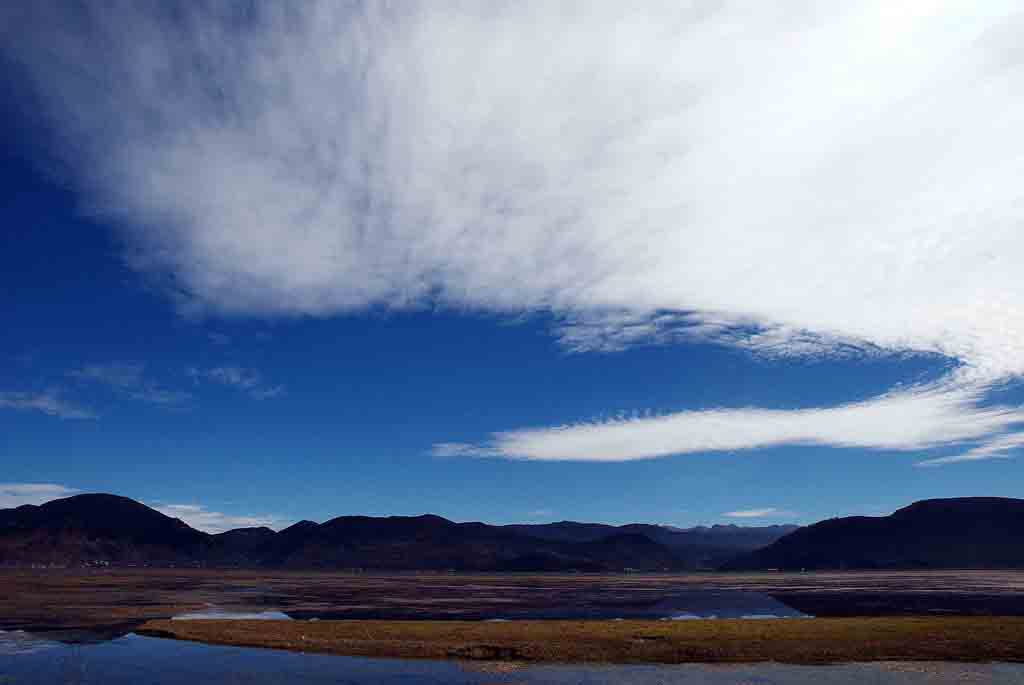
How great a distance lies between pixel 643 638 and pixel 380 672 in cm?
2151

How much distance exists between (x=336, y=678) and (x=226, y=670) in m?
7.35

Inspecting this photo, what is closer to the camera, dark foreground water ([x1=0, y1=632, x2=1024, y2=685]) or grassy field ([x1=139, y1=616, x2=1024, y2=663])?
dark foreground water ([x1=0, y1=632, x2=1024, y2=685])

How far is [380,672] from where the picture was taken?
144 ft

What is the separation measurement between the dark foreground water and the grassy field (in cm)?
308

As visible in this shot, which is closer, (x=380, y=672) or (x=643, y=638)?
(x=380, y=672)

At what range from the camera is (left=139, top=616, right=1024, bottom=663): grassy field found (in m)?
48.7

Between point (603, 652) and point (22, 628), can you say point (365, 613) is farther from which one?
point (603, 652)

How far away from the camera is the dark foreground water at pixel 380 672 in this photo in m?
40.5

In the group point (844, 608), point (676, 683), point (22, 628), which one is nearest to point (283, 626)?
point (22, 628)

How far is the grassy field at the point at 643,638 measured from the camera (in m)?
48.7

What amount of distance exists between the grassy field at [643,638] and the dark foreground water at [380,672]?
3.08 m

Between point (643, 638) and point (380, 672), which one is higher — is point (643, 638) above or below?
above

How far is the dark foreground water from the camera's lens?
133ft

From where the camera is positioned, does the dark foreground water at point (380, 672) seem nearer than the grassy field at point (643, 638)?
Answer: Yes
